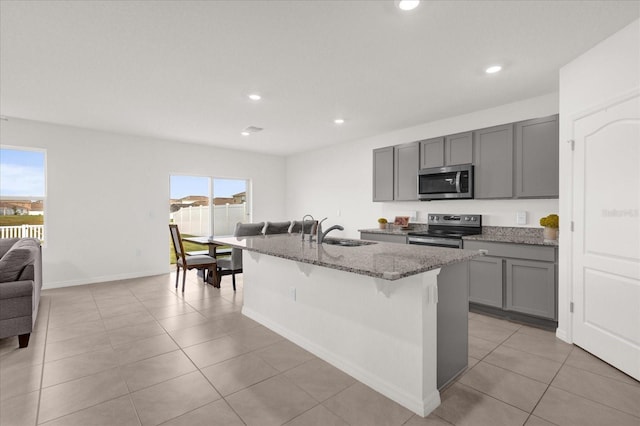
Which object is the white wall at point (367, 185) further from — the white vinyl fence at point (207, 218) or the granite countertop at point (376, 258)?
the granite countertop at point (376, 258)

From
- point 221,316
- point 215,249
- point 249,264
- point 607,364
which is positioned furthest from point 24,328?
point 607,364

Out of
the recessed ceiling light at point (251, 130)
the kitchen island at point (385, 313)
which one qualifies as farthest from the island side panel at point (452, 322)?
the recessed ceiling light at point (251, 130)

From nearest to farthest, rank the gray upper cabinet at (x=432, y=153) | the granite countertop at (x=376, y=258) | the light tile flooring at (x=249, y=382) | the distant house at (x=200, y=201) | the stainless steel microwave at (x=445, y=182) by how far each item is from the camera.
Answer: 1. the granite countertop at (x=376, y=258)
2. the light tile flooring at (x=249, y=382)
3. the stainless steel microwave at (x=445, y=182)
4. the gray upper cabinet at (x=432, y=153)
5. the distant house at (x=200, y=201)

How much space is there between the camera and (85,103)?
12.7ft

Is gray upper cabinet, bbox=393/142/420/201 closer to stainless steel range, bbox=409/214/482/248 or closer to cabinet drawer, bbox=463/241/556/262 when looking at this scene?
stainless steel range, bbox=409/214/482/248

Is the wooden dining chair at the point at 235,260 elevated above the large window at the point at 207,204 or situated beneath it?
situated beneath

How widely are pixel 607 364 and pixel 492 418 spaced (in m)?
1.36

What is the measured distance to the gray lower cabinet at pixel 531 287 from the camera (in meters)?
3.06

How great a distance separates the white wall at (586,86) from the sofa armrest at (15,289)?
15.6 feet

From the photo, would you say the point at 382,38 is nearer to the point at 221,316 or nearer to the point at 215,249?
the point at 221,316

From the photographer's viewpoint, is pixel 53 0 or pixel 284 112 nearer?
pixel 53 0

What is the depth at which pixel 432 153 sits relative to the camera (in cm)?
441

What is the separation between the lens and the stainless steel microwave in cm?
400

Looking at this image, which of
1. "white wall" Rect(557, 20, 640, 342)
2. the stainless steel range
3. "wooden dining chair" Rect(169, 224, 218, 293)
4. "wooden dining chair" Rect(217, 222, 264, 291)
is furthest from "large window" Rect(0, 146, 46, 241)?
"white wall" Rect(557, 20, 640, 342)
